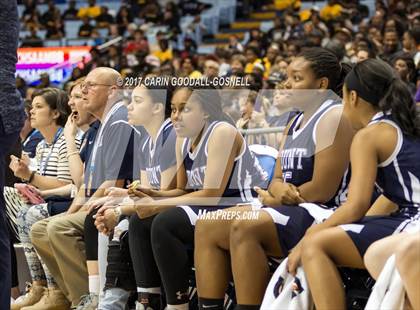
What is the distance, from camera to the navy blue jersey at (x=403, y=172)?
3.89 meters

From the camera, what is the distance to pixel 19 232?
619 centimetres

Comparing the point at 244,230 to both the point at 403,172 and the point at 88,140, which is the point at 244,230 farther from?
the point at 88,140

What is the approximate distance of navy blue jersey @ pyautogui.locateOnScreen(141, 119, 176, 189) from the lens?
5.18 metres

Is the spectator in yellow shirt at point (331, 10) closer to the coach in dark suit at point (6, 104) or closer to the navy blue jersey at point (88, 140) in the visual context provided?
the navy blue jersey at point (88, 140)

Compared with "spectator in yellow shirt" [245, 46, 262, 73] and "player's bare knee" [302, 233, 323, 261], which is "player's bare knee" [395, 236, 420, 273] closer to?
"player's bare knee" [302, 233, 323, 261]

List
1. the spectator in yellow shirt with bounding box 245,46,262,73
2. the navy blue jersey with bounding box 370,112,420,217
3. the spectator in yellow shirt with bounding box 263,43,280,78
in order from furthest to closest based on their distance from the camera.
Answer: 1. the spectator in yellow shirt with bounding box 245,46,262,73
2. the spectator in yellow shirt with bounding box 263,43,280,78
3. the navy blue jersey with bounding box 370,112,420,217

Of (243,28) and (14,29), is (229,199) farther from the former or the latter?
(243,28)

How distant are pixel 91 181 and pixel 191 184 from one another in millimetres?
924

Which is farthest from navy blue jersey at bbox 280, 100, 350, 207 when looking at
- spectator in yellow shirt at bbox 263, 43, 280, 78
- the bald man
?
spectator in yellow shirt at bbox 263, 43, 280, 78

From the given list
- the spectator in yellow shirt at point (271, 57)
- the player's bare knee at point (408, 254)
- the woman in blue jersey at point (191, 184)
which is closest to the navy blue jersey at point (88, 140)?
the woman in blue jersey at point (191, 184)

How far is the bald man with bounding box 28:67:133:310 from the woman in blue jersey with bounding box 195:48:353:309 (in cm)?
130

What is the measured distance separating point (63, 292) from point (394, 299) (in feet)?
9.66

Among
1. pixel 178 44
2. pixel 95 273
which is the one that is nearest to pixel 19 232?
pixel 95 273

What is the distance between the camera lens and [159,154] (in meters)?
5.25
